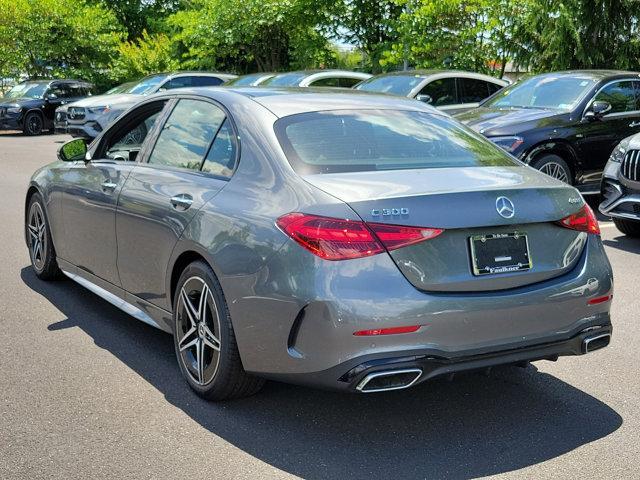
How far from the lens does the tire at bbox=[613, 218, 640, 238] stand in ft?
29.2

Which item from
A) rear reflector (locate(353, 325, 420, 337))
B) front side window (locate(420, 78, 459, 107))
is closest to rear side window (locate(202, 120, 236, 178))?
rear reflector (locate(353, 325, 420, 337))

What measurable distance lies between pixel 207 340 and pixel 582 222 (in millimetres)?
1881

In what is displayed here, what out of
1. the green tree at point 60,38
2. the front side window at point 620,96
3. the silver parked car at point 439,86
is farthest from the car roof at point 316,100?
the green tree at point 60,38

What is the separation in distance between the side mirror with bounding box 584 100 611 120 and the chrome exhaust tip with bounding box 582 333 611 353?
7.02 metres

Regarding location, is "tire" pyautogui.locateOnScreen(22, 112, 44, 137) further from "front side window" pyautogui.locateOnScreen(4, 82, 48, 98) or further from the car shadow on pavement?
the car shadow on pavement

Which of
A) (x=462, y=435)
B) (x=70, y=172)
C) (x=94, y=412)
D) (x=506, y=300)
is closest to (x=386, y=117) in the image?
(x=506, y=300)

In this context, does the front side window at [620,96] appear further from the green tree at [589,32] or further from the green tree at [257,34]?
the green tree at [257,34]

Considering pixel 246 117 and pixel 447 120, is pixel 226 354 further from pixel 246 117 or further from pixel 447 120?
pixel 447 120

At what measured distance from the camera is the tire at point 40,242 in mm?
6555

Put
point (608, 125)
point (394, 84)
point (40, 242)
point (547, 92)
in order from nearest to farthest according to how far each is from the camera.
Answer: point (40, 242) → point (608, 125) → point (547, 92) → point (394, 84)

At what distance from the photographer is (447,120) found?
5008 mm

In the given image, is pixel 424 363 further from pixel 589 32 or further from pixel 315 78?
pixel 589 32

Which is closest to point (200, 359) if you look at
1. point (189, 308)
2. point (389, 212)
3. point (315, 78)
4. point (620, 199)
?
point (189, 308)

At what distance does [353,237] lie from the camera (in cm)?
361
